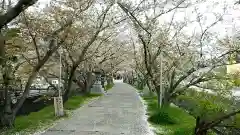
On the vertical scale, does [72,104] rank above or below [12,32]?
below

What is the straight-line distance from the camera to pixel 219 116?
10492 mm

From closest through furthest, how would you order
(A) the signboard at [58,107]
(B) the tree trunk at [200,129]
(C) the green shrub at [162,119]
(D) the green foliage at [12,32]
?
(B) the tree trunk at [200,129] → (D) the green foliage at [12,32] → (C) the green shrub at [162,119] → (A) the signboard at [58,107]

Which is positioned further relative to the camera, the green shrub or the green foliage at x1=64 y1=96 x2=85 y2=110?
the green foliage at x1=64 y1=96 x2=85 y2=110

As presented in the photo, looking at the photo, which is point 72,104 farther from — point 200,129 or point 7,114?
point 200,129

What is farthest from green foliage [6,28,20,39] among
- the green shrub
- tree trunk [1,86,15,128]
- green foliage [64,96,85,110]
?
green foliage [64,96,85,110]

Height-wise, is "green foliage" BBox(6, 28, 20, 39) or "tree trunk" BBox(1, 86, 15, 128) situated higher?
"green foliage" BBox(6, 28, 20, 39)

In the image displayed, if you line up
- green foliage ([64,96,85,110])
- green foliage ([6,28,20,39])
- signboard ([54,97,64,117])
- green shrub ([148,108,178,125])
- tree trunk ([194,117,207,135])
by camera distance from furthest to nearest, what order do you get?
green foliage ([64,96,85,110]) → signboard ([54,97,64,117]) → green shrub ([148,108,178,125]) → green foliage ([6,28,20,39]) → tree trunk ([194,117,207,135])

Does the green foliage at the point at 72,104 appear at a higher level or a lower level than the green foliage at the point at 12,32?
lower

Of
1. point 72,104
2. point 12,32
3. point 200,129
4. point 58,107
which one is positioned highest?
point 12,32

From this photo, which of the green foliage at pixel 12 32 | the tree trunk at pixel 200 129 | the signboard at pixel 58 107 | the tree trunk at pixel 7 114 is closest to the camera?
the tree trunk at pixel 200 129

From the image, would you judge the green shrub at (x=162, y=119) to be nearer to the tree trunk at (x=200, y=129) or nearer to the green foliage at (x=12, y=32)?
the tree trunk at (x=200, y=129)

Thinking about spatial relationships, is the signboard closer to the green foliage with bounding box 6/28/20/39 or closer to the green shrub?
the green shrub

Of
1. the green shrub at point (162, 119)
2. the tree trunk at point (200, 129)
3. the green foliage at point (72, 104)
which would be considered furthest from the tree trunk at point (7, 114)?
the green foliage at point (72, 104)

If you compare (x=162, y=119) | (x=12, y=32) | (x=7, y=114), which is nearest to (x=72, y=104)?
(x=162, y=119)
